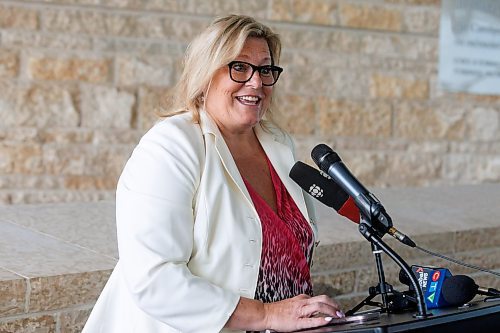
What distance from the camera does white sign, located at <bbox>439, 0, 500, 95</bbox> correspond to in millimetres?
5879

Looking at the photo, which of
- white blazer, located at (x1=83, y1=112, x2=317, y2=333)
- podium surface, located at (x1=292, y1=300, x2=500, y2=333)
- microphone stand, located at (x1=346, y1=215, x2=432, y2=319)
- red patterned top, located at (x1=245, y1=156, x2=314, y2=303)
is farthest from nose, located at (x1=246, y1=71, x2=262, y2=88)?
podium surface, located at (x1=292, y1=300, x2=500, y2=333)

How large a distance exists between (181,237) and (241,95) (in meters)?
0.47

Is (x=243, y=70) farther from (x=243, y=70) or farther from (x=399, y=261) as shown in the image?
(x=399, y=261)

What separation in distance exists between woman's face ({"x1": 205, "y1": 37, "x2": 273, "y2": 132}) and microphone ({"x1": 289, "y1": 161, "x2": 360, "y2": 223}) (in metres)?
0.29

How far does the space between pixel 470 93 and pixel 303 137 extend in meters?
1.25

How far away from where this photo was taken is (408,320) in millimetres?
1946

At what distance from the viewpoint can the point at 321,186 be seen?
223 centimetres

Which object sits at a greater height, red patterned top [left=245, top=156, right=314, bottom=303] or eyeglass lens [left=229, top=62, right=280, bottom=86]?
eyeglass lens [left=229, top=62, right=280, bottom=86]

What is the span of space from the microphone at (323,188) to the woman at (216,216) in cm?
19

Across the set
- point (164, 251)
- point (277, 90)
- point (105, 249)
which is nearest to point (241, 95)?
point (164, 251)

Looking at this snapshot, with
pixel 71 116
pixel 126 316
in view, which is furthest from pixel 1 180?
pixel 126 316

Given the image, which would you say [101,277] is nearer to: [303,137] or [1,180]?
[1,180]

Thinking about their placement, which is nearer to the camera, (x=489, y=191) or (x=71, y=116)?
(x=71, y=116)

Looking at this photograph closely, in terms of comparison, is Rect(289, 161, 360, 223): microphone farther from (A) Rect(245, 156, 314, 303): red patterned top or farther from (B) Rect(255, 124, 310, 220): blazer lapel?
(B) Rect(255, 124, 310, 220): blazer lapel
